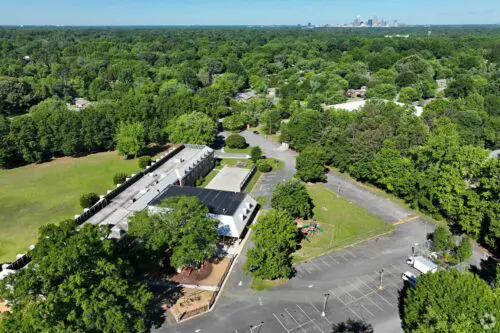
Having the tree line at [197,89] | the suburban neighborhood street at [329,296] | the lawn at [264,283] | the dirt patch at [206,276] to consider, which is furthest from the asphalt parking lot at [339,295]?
the tree line at [197,89]

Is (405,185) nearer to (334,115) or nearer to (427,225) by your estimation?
(427,225)

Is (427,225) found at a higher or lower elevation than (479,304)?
lower

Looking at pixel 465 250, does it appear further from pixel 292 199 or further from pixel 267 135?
pixel 267 135

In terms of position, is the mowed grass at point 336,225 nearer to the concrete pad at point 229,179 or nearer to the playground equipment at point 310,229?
the playground equipment at point 310,229

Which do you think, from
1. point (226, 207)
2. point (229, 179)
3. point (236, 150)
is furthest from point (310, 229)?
point (236, 150)

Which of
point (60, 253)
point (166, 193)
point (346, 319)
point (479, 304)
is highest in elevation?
point (60, 253)

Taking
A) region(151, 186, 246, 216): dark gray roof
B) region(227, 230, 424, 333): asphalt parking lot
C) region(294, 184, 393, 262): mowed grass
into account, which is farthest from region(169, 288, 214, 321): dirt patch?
region(294, 184, 393, 262): mowed grass

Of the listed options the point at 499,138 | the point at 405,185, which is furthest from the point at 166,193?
the point at 499,138

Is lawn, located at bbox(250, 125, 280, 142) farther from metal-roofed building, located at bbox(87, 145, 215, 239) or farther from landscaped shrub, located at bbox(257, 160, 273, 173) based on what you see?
metal-roofed building, located at bbox(87, 145, 215, 239)
